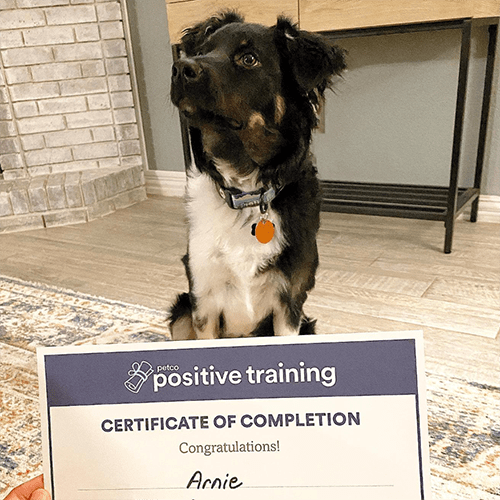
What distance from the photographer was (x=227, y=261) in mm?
1171

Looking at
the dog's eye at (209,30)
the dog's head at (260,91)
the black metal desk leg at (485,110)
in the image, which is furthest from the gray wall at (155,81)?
the dog's head at (260,91)

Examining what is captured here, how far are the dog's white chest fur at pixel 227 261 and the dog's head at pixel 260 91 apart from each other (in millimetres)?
117

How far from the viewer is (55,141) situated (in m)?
3.29

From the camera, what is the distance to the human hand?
639mm

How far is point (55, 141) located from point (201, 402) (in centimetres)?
304

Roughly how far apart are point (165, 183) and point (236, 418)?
3.01 metres

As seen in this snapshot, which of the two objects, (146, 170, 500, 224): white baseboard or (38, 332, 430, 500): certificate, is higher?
(38, 332, 430, 500): certificate

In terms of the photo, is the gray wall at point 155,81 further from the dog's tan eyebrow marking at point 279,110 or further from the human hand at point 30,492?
the human hand at point 30,492

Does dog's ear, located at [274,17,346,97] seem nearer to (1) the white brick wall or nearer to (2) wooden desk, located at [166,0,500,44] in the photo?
(2) wooden desk, located at [166,0,500,44]

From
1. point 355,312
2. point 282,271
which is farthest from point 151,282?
point 282,271

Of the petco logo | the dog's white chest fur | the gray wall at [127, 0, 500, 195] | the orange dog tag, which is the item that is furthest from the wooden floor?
the petco logo

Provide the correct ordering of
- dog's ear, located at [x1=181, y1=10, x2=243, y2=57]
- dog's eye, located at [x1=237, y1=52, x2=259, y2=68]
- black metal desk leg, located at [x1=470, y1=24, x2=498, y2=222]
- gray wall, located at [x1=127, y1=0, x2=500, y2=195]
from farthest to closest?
gray wall, located at [x1=127, y1=0, x2=500, y2=195], black metal desk leg, located at [x1=470, y1=24, x2=498, y2=222], dog's ear, located at [x1=181, y1=10, x2=243, y2=57], dog's eye, located at [x1=237, y1=52, x2=259, y2=68]

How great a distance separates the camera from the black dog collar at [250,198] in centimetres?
116

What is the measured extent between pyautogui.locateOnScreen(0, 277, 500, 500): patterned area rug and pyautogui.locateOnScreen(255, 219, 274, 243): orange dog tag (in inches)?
23.9
